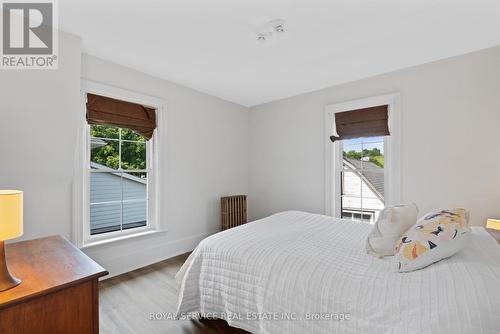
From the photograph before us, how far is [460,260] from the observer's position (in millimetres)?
1242

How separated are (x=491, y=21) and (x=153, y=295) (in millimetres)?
3893

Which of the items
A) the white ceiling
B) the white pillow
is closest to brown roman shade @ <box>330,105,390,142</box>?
the white ceiling

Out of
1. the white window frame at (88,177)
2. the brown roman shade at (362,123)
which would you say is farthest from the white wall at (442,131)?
the white window frame at (88,177)

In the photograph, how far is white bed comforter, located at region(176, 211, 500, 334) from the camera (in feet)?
3.25

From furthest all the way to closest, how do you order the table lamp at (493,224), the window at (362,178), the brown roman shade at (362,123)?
the window at (362,178) → the brown roman shade at (362,123) → the table lamp at (493,224)

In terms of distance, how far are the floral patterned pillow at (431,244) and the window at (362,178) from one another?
6.32 ft

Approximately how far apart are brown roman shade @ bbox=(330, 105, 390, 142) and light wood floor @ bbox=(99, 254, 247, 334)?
109 inches

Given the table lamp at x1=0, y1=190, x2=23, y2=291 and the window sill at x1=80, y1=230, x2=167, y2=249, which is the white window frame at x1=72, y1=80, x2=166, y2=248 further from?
the table lamp at x1=0, y1=190, x2=23, y2=291

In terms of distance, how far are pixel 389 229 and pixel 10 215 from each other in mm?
2058

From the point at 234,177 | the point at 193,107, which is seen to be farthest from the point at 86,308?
the point at 234,177

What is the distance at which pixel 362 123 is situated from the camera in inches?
127

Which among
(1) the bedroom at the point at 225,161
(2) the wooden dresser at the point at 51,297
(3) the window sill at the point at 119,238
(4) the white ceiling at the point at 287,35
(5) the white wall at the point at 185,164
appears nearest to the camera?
(2) the wooden dresser at the point at 51,297

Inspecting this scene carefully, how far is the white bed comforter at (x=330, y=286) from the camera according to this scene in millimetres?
990

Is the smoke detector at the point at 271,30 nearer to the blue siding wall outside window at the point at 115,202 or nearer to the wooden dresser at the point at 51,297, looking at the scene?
the wooden dresser at the point at 51,297
